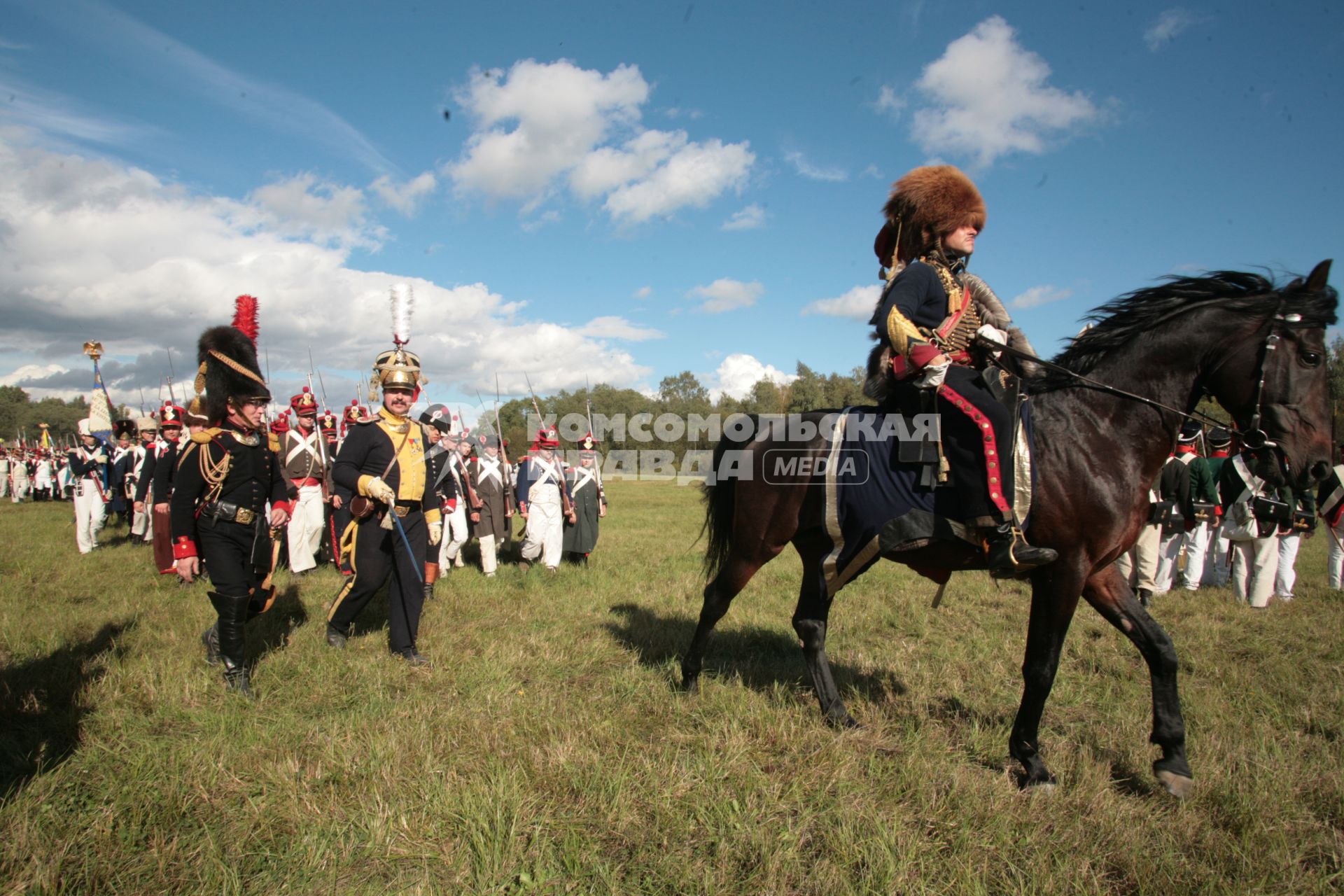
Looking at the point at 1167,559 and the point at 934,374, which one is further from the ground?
the point at 934,374

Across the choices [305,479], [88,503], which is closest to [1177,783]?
[305,479]

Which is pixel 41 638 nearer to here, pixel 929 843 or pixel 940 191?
pixel 929 843

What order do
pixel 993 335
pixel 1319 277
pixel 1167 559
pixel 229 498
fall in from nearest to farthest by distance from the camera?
pixel 1319 277 < pixel 993 335 < pixel 229 498 < pixel 1167 559

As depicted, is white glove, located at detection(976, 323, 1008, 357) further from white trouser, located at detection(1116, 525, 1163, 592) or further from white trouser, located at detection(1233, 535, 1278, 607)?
white trouser, located at detection(1233, 535, 1278, 607)

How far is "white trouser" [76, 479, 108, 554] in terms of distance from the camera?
12.2 metres

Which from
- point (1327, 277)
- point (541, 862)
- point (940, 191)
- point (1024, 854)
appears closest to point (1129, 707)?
point (1024, 854)

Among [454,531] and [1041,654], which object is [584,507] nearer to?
[454,531]

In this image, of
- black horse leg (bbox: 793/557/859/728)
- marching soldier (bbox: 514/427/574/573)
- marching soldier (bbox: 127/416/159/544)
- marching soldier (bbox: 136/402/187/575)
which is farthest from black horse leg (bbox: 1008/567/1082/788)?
marching soldier (bbox: 127/416/159/544)

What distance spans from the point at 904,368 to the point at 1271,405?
73.8 inches

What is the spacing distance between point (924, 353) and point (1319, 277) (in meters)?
2.08

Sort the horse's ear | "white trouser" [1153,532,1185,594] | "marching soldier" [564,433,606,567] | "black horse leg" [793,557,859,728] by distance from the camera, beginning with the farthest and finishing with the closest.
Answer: "marching soldier" [564,433,606,567]
"white trouser" [1153,532,1185,594]
"black horse leg" [793,557,859,728]
the horse's ear

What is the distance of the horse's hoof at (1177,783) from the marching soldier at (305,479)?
10.0 m

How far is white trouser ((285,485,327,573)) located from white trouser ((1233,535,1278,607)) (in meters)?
12.9

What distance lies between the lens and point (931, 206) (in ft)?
14.0
